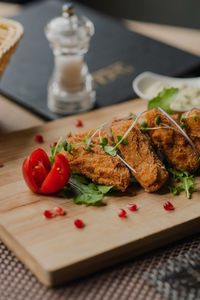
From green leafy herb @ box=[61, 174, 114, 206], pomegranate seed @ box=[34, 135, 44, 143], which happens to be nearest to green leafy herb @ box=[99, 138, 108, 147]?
green leafy herb @ box=[61, 174, 114, 206]

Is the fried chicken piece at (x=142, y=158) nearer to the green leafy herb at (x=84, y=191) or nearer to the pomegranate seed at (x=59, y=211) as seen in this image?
the green leafy herb at (x=84, y=191)

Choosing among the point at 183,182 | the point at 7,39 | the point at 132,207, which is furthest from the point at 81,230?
the point at 7,39

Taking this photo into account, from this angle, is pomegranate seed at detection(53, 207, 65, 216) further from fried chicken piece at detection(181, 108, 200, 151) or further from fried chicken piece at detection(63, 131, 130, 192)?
fried chicken piece at detection(181, 108, 200, 151)

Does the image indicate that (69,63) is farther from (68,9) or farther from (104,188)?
(104,188)

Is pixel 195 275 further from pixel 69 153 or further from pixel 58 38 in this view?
pixel 58 38

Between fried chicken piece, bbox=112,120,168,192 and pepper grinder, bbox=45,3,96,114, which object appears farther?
pepper grinder, bbox=45,3,96,114
